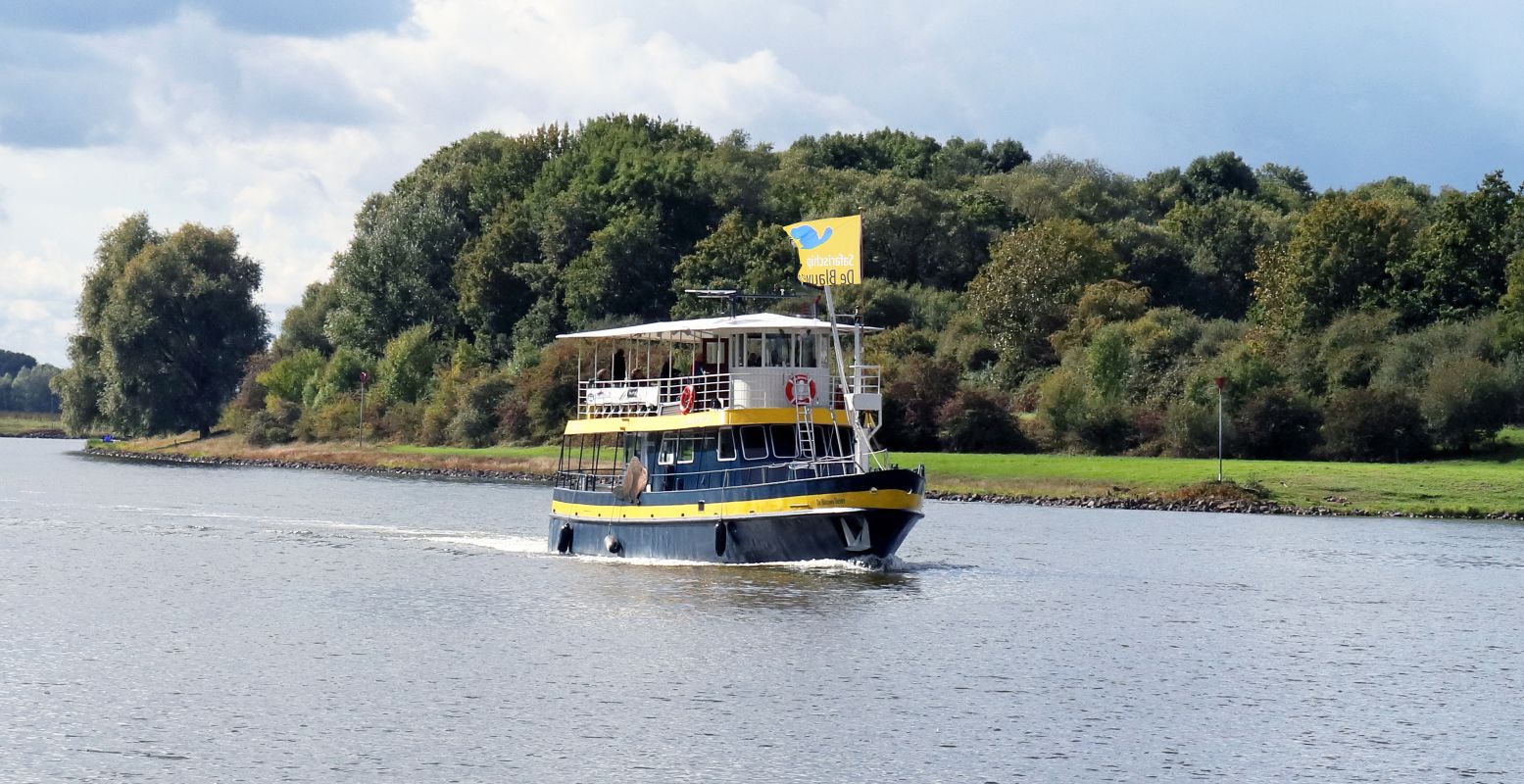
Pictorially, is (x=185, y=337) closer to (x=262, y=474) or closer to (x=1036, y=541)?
(x=262, y=474)

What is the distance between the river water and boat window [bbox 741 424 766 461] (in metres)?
3.40

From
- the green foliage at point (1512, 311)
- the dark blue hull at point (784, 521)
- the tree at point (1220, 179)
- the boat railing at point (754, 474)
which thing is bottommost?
the dark blue hull at point (784, 521)

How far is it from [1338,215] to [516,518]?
5969cm

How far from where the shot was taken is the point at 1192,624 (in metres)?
43.6

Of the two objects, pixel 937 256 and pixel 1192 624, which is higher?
pixel 937 256

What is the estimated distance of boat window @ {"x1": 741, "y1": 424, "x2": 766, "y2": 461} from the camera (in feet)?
167

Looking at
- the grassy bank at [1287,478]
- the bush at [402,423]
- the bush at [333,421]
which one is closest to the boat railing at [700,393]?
the grassy bank at [1287,478]

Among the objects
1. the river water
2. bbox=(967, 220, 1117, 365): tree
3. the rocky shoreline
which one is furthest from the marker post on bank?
the river water

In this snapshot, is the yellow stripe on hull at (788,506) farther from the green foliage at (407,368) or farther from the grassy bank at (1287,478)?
the green foliage at (407,368)

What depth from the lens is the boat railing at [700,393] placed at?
51312mm

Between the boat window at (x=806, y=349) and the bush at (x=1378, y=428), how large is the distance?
157 ft

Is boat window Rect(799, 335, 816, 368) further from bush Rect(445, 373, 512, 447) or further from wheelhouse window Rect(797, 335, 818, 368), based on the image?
bush Rect(445, 373, 512, 447)

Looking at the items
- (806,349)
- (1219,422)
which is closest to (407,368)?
(1219,422)

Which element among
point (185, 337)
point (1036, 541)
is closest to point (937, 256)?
point (185, 337)
